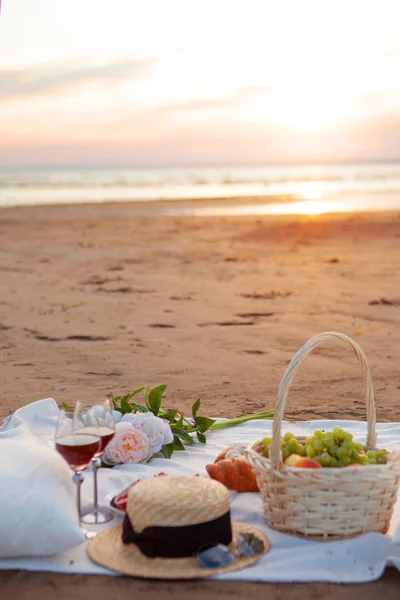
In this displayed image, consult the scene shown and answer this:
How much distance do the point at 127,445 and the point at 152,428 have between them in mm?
168

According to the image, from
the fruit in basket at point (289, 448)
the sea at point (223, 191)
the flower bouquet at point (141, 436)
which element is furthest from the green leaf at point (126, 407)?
the sea at point (223, 191)

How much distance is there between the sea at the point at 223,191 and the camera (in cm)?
2556

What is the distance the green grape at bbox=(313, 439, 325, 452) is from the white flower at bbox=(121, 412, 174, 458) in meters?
1.09

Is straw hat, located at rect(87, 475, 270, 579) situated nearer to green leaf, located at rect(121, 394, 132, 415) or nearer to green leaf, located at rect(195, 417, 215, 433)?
green leaf, located at rect(121, 394, 132, 415)

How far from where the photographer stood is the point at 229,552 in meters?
3.27

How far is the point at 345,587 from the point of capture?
312 centimetres

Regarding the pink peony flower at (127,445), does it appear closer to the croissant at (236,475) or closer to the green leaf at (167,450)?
the green leaf at (167,450)

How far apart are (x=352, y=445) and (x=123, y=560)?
1.02 metres

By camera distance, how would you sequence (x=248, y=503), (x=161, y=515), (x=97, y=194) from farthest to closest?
(x=97, y=194) → (x=248, y=503) → (x=161, y=515)

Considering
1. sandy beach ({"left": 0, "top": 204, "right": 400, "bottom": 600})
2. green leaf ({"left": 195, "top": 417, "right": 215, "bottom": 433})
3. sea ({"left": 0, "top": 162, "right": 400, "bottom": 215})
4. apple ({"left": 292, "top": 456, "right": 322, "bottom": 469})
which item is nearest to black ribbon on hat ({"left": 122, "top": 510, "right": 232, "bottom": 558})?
sandy beach ({"left": 0, "top": 204, "right": 400, "bottom": 600})

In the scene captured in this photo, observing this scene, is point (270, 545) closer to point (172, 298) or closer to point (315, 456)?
point (315, 456)

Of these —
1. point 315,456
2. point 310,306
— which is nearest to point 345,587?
point 315,456

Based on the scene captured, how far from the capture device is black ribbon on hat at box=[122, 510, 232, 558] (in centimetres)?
314

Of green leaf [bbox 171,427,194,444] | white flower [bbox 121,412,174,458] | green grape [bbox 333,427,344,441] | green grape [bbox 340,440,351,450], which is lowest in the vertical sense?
green leaf [bbox 171,427,194,444]
